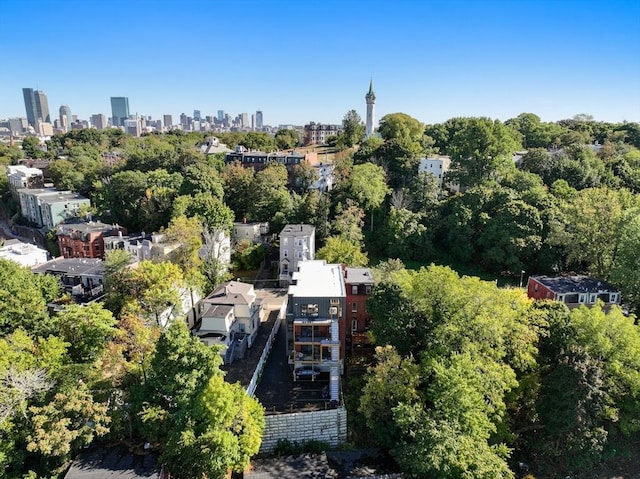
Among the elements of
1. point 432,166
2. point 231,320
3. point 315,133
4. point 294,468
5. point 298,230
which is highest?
point 315,133

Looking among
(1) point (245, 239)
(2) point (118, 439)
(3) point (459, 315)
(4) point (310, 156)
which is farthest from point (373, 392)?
(4) point (310, 156)

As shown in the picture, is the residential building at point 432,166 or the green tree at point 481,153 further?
the residential building at point 432,166

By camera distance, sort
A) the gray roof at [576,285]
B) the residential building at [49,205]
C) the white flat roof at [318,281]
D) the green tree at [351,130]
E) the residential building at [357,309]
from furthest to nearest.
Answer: the green tree at [351,130] < the residential building at [49,205] < the gray roof at [576,285] < the residential building at [357,309] < the white flat roof at [318,281]

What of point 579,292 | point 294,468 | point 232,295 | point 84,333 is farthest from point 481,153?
point 84,333

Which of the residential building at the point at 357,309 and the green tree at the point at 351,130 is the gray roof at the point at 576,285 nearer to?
the residential building at the point at 357,309

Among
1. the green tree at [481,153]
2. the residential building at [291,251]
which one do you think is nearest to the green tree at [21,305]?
the residential building at [291,251]

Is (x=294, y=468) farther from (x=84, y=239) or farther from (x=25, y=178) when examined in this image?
(x=25, y=178)

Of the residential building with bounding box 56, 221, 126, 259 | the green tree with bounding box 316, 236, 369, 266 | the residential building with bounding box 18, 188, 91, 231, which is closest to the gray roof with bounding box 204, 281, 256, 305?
the green tree with bounding box 316, 236, 369, 266
